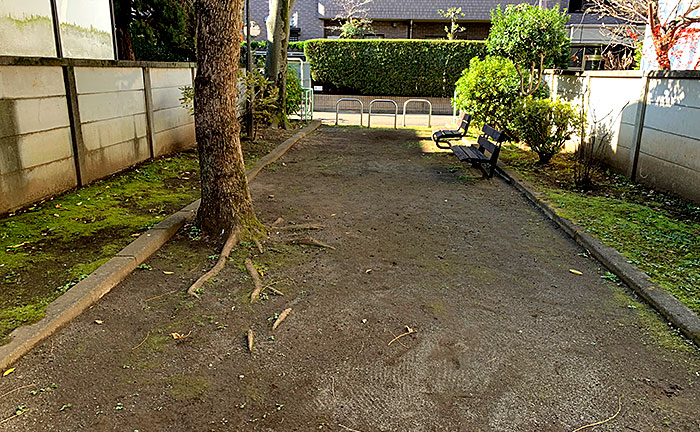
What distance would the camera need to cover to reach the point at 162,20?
49.9 ft

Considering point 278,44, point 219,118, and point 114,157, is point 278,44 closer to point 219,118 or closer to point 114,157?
point 114,157

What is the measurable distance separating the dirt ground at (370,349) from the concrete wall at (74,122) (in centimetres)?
236

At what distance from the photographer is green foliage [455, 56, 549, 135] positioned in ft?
39.0

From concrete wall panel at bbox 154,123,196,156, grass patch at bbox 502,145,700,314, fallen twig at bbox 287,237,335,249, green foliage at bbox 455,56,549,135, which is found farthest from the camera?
green foliage at bbox 455,56,549,135

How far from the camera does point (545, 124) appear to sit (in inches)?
375

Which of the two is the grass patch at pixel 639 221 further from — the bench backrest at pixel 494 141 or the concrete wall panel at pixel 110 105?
the concrete wall panel at pixel 110 105

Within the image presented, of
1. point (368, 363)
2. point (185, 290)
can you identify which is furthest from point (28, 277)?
point (368, 363)

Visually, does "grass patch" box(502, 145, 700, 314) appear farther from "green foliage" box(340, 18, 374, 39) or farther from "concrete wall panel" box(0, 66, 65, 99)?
"green foliage" box(340, 18, 374, 39)

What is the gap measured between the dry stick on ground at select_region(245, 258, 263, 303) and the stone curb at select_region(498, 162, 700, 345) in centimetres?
306

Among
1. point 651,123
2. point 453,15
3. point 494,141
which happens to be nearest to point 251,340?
point 494,141

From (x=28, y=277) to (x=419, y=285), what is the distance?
3162mm

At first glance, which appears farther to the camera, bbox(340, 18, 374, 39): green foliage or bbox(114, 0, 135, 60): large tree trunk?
bbox(340, 18, 374, 39): green foliage

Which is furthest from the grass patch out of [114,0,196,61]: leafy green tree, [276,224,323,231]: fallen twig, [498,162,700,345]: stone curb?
[114,0,196,61]: leafy green tree

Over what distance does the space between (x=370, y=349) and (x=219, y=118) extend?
112 inches
